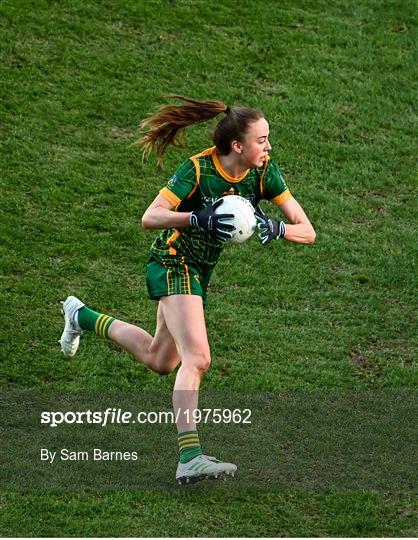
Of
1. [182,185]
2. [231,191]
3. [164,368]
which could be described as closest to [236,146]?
[231,191]

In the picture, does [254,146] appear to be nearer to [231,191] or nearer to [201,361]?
[231,191]

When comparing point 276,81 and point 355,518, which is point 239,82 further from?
point 355,518

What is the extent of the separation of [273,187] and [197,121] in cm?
61

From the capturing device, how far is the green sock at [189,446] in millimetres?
7582

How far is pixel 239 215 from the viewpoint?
7543 mm

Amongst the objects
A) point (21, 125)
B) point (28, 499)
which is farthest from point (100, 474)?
point (21, 125)

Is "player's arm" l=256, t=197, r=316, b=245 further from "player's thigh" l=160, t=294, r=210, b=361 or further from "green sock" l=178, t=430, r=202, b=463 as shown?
"green sock" l=178, t=430, r=202, b=463

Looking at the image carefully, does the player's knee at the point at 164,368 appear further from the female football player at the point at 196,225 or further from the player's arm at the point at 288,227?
the player's arm at the point at 288,227

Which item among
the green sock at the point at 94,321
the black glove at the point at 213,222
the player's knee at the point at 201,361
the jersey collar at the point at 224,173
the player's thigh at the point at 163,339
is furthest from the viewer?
the green sock at the point at 94,321

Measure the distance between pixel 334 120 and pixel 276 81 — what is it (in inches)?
33.5

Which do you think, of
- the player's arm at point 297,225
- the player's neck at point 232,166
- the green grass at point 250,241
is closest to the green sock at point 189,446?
the green grass at point 250,241

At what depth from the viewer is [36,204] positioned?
38.3ft

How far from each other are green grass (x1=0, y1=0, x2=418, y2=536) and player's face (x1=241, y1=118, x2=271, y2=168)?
192 cm

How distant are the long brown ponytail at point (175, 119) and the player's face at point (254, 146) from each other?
270 millimetres
